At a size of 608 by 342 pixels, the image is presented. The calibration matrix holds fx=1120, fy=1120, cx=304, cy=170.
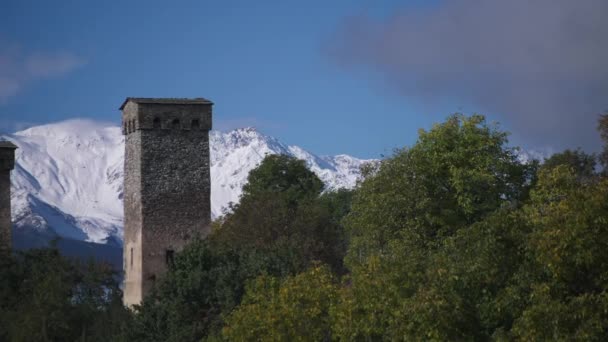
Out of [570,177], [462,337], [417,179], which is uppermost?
[417,179]

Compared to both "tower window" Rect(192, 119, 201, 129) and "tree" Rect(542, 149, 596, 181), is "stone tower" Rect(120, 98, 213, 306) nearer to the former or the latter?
"tower window" Rect(192, 119, 201, 129)

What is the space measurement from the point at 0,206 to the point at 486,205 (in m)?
27.4

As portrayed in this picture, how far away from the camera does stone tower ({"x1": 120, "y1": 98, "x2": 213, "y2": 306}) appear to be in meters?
46.1

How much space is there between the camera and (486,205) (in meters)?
44.1

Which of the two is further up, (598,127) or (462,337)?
(598,127)

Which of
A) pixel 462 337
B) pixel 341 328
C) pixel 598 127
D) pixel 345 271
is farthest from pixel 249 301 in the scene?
pixel 345 271

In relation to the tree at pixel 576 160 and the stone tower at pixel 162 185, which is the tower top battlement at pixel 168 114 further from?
the tree at pixel 576 160

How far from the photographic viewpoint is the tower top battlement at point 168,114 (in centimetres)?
4716

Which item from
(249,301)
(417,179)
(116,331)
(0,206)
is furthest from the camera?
(0,206)

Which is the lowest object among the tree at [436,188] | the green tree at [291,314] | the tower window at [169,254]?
the green tree at [291,314]

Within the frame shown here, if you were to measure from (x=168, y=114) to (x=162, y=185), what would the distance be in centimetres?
312

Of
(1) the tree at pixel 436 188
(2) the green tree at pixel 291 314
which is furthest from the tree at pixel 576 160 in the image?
(2) the green tree at pixel 291 314

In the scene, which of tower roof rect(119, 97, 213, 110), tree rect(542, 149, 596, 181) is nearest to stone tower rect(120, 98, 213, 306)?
tower roof rect(119, 97, 213, 110)

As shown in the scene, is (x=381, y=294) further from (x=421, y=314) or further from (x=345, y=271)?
(x=345, y=271)
